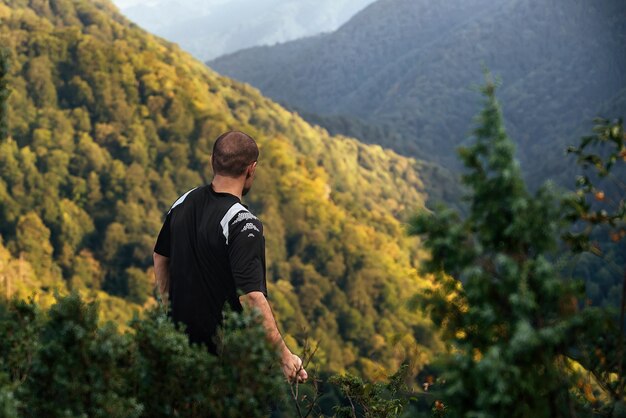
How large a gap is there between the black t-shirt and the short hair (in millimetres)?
148

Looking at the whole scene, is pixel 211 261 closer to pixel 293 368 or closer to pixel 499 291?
pixel 293 368

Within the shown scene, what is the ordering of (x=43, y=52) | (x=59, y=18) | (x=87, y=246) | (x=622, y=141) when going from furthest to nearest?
1. (x=59, y=18)
2. (x=43, y=52)
3. (x=87, y=246)
4. (x=622, y=141)

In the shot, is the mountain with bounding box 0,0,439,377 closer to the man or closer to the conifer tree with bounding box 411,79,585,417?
the man

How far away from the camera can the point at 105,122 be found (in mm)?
97312

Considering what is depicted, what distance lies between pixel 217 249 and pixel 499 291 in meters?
2.13

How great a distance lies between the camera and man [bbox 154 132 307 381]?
3.95 metres

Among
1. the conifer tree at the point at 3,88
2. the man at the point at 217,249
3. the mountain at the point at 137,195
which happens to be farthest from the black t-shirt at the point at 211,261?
the mountain at the point at 137,195

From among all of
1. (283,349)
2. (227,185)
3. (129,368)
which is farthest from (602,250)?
(227,185)

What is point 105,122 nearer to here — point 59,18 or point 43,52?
point 43,52

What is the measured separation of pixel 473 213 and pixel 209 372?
1020 millimetres

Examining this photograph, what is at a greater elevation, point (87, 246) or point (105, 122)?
point (105, 122)

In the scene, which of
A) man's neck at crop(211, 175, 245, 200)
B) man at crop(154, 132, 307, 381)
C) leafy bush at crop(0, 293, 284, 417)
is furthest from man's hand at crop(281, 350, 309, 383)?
man's neck at crop(211, 175, 245, 200)

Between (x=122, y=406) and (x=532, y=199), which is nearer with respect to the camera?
(x=532, y=199)

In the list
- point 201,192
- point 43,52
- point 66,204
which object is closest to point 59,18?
point 43,52
